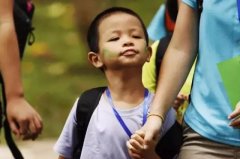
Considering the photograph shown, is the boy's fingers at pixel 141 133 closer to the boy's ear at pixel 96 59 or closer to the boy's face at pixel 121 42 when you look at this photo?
the boy's face at pixel 121 42

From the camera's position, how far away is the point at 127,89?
9.55 feet

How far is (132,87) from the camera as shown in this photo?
291 centimetres

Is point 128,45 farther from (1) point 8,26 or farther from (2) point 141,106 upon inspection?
(1) point 8,26

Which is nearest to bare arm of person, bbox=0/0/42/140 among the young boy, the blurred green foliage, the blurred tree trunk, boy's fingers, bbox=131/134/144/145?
the young boy

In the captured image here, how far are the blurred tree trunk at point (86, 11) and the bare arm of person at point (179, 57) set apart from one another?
554 centimetres

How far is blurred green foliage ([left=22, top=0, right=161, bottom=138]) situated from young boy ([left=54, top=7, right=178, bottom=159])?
14.0 ft

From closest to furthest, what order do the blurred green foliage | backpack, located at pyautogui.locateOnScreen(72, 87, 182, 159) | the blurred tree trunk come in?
1. backpack, located at pyautogui.locateOnScreen(72, 87, 182, 159)
2. the blurred green foliage
3. the blurred tree trunk

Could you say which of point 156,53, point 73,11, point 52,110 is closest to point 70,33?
point 73,11

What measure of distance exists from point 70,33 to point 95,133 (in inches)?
226

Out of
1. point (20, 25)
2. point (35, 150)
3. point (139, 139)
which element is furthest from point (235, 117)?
point (35, 150)

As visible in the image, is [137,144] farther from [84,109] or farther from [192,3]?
[192,3]

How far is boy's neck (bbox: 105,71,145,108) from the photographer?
290 centimetres

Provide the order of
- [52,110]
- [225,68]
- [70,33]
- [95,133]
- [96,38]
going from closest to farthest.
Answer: [225,68] < [95,133] < [96,38] < [52,110] < [70,33]

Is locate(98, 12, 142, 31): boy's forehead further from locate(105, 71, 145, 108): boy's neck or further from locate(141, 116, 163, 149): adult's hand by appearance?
locate(141, 116, 163, 149): adult's hand
